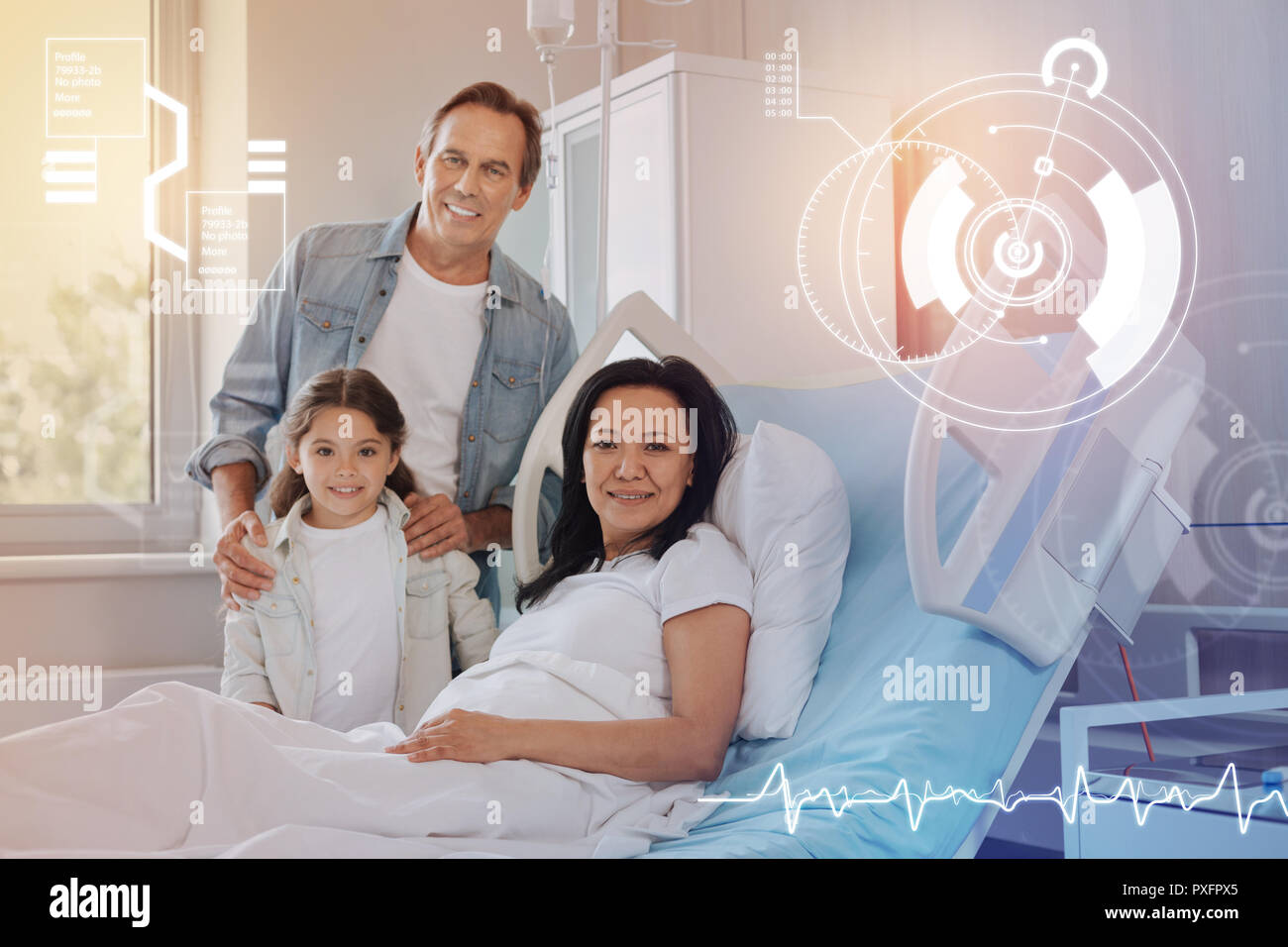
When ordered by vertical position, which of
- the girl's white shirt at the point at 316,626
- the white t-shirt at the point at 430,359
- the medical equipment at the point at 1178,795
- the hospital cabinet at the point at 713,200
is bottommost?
the medical equipment at the point at 1178,795

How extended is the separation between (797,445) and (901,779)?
392 mm

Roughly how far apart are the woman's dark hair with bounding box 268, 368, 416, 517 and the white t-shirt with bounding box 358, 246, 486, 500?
0.7 inches

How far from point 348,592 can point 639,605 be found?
35 centimetres

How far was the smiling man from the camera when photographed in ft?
4.32

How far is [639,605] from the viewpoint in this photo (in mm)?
1176

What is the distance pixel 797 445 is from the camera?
4.11ft

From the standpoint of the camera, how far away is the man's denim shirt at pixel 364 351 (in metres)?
1.31

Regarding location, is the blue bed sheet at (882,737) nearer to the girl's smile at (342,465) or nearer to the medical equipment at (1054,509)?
the medical equipment at (1054,509)

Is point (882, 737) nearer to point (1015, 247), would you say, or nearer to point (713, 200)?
point (1015, 247)

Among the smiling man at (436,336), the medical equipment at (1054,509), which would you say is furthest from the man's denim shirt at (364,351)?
the medical equipment at (1054,509)

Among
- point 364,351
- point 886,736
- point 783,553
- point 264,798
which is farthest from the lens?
point 364,351

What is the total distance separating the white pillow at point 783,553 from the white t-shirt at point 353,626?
404mm

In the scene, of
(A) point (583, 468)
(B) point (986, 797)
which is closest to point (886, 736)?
(B) point (986, 797)

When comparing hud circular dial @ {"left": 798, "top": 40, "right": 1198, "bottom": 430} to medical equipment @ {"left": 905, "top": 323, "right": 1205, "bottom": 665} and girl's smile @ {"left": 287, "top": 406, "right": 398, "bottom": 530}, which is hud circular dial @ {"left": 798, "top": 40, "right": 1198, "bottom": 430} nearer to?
medical equipment @ {"left": 905, "top": 323, "right": 1205, "bottom": 665}
